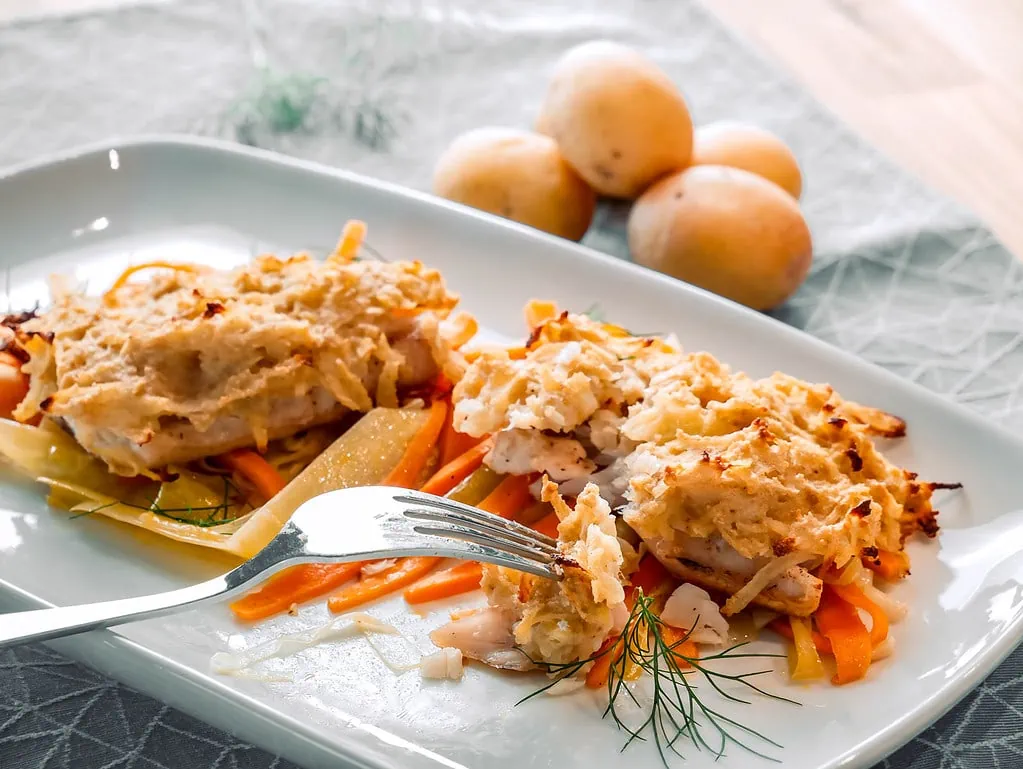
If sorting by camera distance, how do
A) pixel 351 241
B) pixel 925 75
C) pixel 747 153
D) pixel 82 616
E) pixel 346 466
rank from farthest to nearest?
pixel 925 75 → pixel 747 153 → pixel 351 241 → pixel 346 466 → pixel 82 616

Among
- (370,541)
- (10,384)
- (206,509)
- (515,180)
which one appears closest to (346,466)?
(206,509)

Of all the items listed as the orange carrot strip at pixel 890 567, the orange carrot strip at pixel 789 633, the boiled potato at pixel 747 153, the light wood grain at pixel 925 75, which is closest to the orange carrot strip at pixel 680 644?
→ the orange carrot strip at pixel 789 633

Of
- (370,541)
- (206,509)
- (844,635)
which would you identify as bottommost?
(206,509)

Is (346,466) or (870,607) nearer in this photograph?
(870,607)

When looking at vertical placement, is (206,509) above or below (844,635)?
below

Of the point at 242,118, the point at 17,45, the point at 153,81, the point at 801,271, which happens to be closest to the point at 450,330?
the point at 801,271

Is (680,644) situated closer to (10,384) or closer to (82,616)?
(82,616)

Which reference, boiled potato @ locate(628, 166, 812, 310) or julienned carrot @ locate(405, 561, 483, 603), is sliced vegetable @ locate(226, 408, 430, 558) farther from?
boiled potato @ locate(628, 166, 812, 310)
